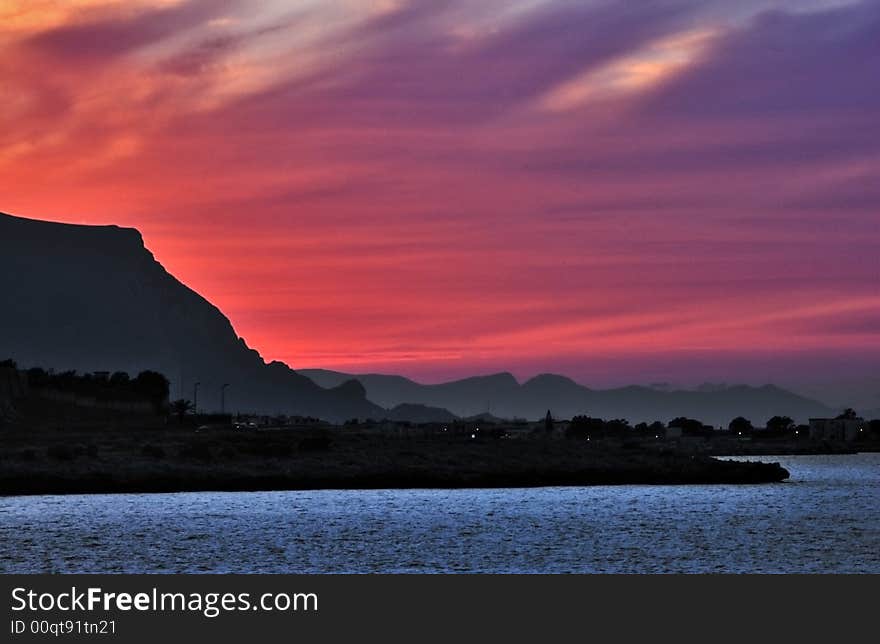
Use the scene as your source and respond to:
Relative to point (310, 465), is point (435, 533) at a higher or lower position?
lower

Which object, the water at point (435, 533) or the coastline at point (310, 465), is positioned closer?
the water at point (435, 533)

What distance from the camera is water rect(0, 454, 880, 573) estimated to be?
245ft

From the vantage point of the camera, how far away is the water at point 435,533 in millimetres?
74750

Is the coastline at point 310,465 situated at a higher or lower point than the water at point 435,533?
higher

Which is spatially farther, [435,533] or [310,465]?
[310,465]

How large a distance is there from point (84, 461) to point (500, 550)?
78.2 metres

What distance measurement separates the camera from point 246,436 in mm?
186125

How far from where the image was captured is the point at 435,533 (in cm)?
9412

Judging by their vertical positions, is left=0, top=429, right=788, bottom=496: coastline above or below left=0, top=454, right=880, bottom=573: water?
above

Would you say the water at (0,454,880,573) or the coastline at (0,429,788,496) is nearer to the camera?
the water at (0,454,880,573)

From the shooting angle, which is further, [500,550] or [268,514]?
[268,514]
